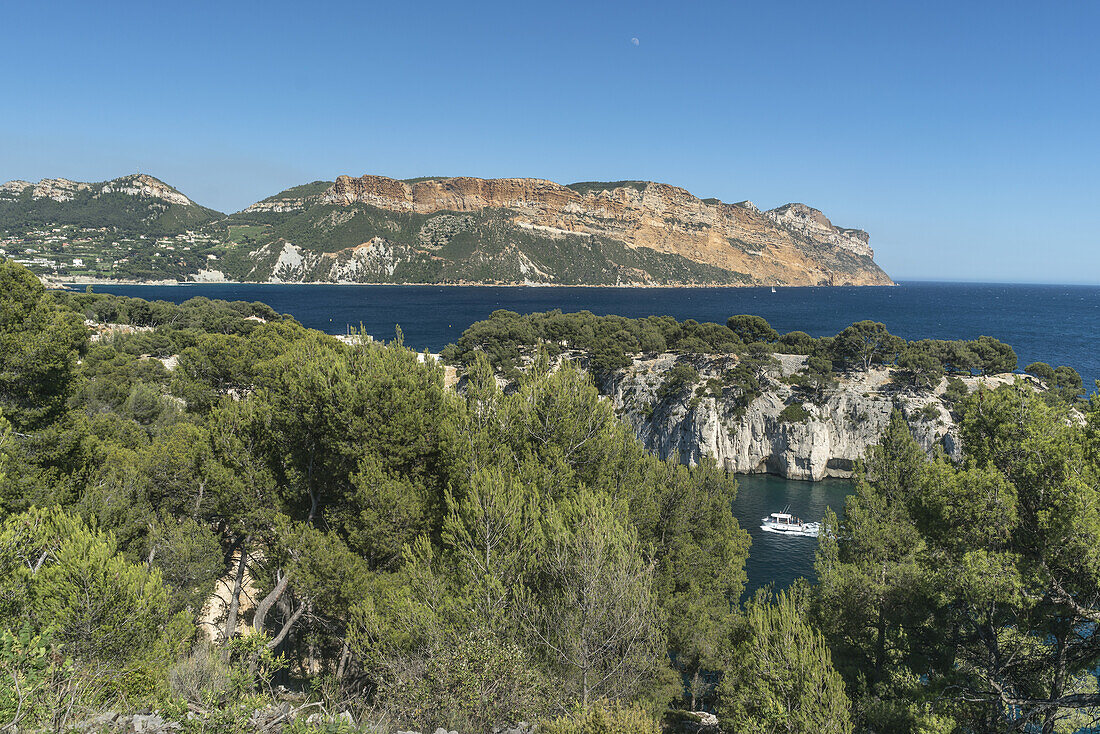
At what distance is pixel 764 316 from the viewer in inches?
4909

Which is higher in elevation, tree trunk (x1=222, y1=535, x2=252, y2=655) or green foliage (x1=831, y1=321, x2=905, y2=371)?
green foliage (x1=831, y1=321, x2=905, y2=371)

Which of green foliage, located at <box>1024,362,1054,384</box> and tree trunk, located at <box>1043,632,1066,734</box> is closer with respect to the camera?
tree trunk, located at <box>1043,632,1066,734</box>

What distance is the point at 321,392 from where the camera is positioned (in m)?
12.5

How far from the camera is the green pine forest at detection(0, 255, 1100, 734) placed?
8.01 m

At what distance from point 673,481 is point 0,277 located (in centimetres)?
1885

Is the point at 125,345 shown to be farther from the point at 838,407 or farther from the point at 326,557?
the point at 838,407

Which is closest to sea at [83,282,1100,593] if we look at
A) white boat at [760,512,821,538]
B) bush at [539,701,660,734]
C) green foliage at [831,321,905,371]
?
white boat at [760,512,821,538]

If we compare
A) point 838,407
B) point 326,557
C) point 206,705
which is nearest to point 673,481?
point 326,557

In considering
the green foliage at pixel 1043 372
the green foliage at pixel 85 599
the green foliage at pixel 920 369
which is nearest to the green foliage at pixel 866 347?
the green foliage at pixel 920 369

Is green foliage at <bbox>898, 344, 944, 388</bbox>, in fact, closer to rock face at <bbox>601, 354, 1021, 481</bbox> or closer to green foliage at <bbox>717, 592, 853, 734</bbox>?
rock face at <bbox>601, 354, 1021, 481</bbox>

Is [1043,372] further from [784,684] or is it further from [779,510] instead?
[784,684]

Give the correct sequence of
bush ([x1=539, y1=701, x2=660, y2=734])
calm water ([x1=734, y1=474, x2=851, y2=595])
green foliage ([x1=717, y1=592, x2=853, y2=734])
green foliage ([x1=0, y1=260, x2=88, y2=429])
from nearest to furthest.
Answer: bush ([x1=539, y1=701, x2=660, y2=734]), green foliage ([x1=717, y1=592, x2=853, y2=734]), green foliage ([x1=0, y1=260, x2=88, y2=429]), calm water ([x1=734, y1=474, x2=851, y2=595])

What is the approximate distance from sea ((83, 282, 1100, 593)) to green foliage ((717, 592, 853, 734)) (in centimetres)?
1802

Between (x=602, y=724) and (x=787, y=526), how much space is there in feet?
94.3
